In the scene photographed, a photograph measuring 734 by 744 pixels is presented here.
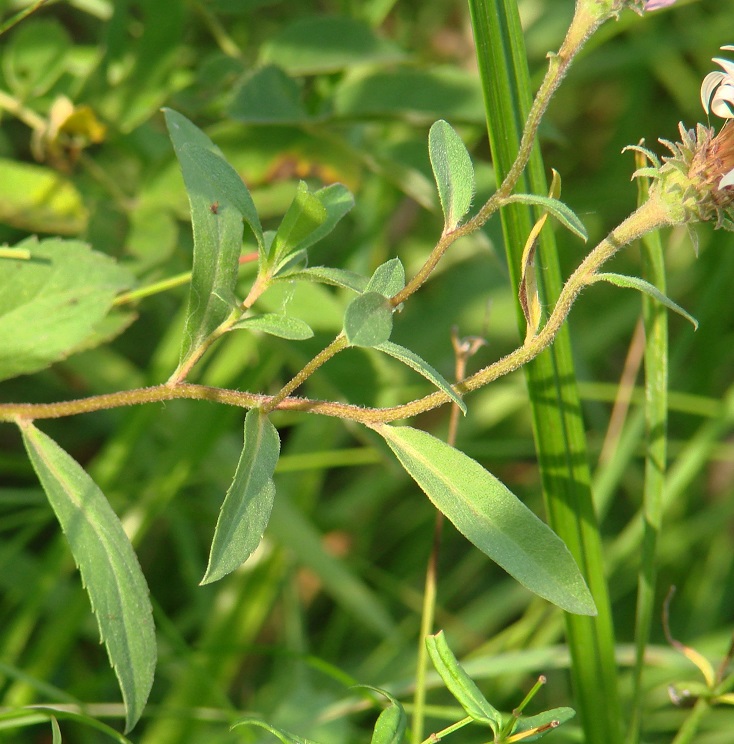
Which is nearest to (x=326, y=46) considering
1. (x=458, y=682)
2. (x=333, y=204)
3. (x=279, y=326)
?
(x=333, y=204)

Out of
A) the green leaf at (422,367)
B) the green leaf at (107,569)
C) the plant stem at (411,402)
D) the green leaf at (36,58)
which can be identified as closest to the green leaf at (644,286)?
the plant stem at (411,402)

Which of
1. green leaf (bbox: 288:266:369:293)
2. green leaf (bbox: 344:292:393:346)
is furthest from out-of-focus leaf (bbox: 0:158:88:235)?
green leaf (bbox: 344:292:393:346)

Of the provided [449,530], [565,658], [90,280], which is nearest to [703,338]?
[449,530]

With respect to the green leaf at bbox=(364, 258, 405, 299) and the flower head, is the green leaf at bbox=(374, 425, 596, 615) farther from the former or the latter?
the flower head

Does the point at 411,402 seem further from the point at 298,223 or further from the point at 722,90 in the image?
the point at 722,90

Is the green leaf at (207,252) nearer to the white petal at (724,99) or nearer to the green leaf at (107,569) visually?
the green leaf at (107,569)
